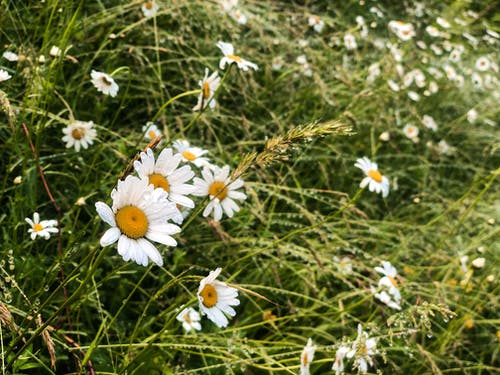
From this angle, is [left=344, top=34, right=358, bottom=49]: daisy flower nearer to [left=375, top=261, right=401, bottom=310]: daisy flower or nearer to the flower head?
[left=375, top=261, right=401, bottom=310]: daisy flower

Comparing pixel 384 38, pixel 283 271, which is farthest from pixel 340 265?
pixel 384 38

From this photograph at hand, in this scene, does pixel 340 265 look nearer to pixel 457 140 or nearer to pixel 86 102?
pixel 86 102

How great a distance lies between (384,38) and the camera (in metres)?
3.89

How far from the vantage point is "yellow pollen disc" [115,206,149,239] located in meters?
0.89

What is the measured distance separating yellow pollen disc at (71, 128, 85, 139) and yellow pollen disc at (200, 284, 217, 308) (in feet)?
2.57

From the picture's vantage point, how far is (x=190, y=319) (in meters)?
1.54

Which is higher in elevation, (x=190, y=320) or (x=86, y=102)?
(x=86, y=102)

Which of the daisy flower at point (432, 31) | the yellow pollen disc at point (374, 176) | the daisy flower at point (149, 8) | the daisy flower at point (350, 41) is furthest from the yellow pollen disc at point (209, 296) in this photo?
the daisy flower at point (432, 31)

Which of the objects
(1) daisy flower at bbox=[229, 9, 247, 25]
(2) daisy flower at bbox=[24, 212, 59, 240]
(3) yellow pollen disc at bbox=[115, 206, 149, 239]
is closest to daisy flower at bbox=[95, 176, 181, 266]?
(3) yellow pollen disc at bbox=[115, 206, 149, 239]

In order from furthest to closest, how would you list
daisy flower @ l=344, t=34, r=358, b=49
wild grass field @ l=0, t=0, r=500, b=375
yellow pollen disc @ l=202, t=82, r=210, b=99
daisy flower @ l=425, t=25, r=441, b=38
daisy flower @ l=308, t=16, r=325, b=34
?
daisy flower @ l=425, t=25, r=441, b=38
daisy flower @ l=344, t=34, r=358, b=49
daisy flower @ l=308, t=16, r=325, b=34
yellow pollen disc @ l=202, t=82, r=210, b=99
wild grass field @ l=0, t=0, r=500, b=375

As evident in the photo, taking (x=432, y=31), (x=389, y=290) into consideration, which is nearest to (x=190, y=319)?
(x=389, y=290)

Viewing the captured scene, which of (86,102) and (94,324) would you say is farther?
(86,102)

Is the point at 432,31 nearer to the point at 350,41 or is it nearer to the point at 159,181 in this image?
the point at 350,41

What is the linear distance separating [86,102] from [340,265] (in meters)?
1.06
